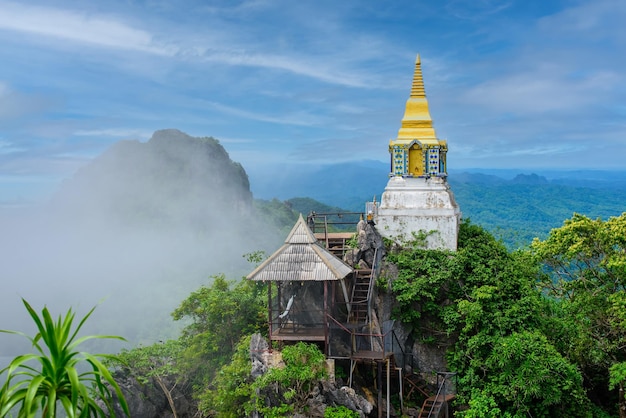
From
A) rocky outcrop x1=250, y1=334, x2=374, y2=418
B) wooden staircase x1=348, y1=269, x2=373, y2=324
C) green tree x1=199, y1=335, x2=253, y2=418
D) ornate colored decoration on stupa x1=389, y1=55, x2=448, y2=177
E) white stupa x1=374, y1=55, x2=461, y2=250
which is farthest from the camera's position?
ornate colored decoration on stupa x1=389, y1=55, x2=448, y2=177

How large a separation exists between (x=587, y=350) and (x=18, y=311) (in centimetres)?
5586

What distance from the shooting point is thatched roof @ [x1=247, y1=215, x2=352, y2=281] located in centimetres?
1504

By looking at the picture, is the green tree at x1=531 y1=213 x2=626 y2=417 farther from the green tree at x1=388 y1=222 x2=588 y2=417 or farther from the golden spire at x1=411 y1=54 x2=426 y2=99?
the golden spire at x1=411 y1=54 x2=426 y2=99

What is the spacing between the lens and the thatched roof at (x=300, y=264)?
49.3 feet

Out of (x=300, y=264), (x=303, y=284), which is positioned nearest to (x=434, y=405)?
(x=303, y=284)

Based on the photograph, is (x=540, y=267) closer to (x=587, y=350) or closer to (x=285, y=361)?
(x=587, y=350)

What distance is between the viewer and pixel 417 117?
20328mm

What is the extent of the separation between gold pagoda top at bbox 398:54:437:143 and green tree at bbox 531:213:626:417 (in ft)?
18.0

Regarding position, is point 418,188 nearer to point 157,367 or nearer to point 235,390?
point 235,390

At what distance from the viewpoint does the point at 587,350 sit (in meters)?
18.6

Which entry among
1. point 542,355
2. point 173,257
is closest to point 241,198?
point 173,257

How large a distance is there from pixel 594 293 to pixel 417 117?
26.7ft

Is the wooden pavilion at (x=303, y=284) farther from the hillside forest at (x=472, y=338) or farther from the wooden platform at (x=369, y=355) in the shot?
the hillside forest at (x=472, y=338)

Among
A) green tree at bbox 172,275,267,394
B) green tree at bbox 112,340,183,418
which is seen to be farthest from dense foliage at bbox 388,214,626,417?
green tree at bbox 112,340,183,418
